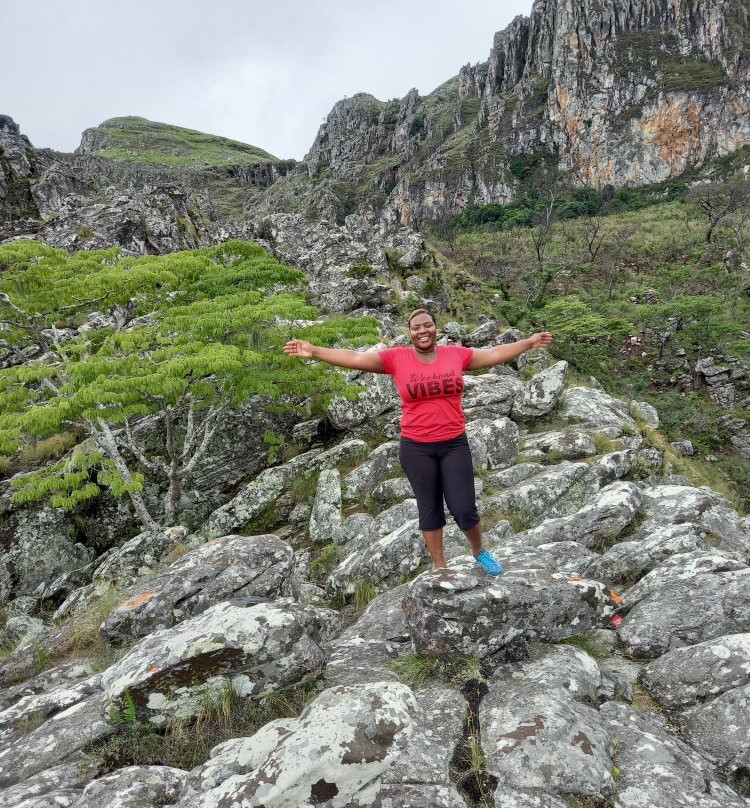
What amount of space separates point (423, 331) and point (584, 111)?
134 m

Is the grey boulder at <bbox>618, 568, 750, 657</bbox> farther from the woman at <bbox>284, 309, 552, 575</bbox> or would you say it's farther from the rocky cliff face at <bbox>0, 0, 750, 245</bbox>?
the rocky cliff face at <bbox>0, 0, 750, 245</bbox>

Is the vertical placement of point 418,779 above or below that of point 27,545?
above

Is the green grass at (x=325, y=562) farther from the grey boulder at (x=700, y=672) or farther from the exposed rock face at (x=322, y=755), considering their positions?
the grey boulder at (x=700, y=672)

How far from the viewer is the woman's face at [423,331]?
12.9 feet

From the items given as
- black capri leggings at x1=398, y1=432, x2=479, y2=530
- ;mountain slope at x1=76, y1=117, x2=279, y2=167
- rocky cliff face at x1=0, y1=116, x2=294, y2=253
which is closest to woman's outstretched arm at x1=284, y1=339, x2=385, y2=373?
black capri leggings at x1=398, y1=432, x2=479, y2=530

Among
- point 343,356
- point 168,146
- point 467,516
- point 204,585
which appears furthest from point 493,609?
point 168,146

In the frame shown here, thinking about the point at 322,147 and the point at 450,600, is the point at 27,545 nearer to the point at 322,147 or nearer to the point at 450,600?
the point at 450,600

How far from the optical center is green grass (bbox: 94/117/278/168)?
146875 millimetres

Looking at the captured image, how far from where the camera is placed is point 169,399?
9.04m

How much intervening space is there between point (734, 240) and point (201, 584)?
5542 cm

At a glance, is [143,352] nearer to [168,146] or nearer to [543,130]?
[543,130]

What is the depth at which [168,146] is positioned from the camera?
164500 millimetres

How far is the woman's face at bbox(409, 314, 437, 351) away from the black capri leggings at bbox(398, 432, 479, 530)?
837 millimetres

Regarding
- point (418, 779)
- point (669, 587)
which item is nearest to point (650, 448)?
point (669, 587)
